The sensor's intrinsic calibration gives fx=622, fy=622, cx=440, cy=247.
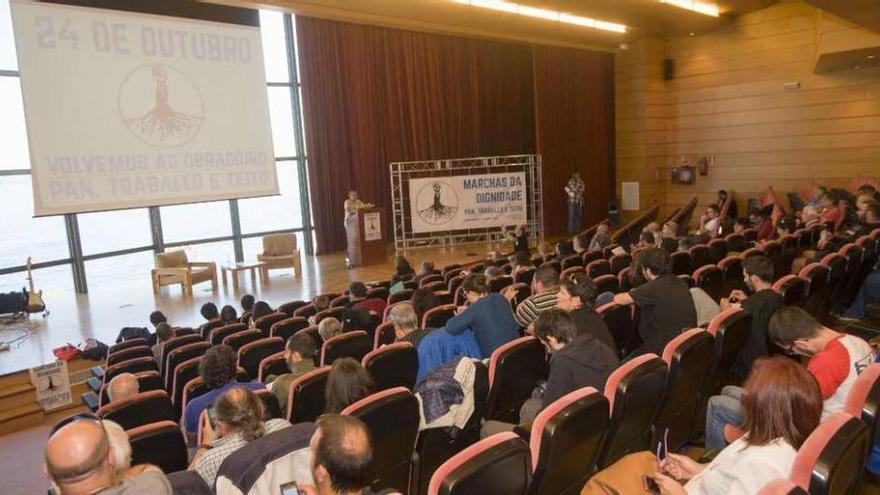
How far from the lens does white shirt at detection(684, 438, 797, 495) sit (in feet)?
6.52

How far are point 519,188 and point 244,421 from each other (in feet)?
37.8

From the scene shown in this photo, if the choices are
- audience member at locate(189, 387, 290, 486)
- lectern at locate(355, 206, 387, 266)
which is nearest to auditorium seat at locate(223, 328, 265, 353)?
audience member at locate(189, 387, 290, 486)

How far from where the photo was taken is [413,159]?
14.5 meters

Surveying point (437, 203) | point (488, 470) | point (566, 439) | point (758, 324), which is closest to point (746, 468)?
point (566, 439)

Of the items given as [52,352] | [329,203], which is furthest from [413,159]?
[52,352]

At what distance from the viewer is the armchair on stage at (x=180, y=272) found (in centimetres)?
1021

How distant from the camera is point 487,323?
4.07 meters

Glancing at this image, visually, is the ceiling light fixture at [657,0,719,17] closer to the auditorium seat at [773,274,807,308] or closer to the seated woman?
the auditorium seat at [773,274,807,308]

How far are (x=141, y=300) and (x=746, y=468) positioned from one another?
32.1ft

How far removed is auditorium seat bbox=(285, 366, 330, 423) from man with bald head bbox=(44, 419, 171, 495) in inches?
51.0

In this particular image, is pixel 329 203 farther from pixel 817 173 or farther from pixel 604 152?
pixel 817 173

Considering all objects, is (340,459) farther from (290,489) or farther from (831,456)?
(831,456)

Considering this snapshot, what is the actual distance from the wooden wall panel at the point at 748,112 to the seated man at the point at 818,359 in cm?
1112

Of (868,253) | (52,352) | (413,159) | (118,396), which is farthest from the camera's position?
(413,159)
